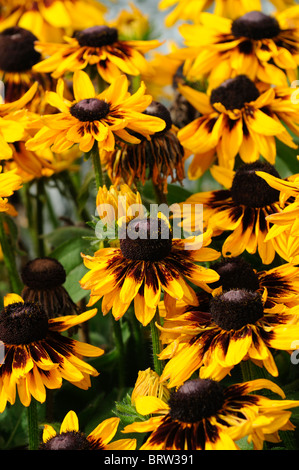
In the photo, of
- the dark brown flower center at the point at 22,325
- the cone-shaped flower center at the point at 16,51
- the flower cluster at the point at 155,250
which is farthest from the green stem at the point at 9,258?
the cone-shaped flower center at the point at 16,51

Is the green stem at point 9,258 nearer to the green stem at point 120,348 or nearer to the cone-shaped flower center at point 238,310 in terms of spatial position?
the green stem at point 120,348

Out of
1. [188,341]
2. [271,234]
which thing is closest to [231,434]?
[188,341]

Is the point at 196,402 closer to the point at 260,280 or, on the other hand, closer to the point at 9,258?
the point at 260,280

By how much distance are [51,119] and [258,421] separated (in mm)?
463

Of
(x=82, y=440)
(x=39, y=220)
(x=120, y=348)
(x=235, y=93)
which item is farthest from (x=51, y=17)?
(x=82, y=440)

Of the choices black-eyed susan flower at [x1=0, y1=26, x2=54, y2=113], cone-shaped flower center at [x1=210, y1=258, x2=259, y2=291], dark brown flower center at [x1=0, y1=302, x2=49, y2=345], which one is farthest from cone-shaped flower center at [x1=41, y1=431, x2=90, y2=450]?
black-eyed susan flower at [x1=0, y1=26, x2=54, y2=113]

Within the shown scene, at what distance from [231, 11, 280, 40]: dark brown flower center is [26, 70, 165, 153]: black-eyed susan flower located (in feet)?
1.11

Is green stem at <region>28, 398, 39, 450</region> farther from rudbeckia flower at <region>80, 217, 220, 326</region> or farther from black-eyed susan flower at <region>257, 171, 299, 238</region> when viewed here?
black-eyed susan flower at <region>257, 171, 299, 238</region>

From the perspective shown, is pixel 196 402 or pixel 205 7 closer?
pixel 196 402

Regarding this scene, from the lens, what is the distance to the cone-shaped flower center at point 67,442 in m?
0.71

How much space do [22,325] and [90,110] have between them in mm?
284

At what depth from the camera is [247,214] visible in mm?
1005

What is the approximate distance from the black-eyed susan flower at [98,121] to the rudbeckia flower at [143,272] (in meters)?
0.13

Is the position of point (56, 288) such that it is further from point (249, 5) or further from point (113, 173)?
point (249, 5)
